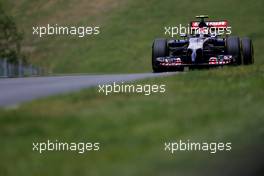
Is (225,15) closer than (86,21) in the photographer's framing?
Yes

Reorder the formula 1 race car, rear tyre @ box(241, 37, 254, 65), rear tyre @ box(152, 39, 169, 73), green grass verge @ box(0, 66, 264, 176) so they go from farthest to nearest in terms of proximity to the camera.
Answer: rear tyre @ box(241, 37, 254, 65) → rear tyre @ box(152, 39, 169, 73) → the formula 1 race car → green grass verge @ box(0, 66, 264, 176)

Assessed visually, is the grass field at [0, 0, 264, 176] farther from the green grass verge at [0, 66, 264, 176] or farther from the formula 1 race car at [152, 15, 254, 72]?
the formula 1 race car at [152, 15, 254, 72]

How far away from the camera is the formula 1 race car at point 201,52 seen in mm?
20141

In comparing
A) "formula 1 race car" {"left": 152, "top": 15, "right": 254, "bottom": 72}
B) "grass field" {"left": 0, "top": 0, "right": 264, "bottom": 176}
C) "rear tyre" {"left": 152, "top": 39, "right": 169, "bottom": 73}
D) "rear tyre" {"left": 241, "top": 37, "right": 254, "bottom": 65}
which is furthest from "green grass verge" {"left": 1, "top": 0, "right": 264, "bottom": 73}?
"grass field" {"left": 0, "top": 0, "right": 264, "bottom": 176}

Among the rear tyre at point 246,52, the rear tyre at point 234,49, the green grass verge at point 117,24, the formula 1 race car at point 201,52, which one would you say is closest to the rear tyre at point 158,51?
the formula 1 race car at point 201,52

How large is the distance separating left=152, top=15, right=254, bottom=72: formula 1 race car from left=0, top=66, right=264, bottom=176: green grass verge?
1297cm

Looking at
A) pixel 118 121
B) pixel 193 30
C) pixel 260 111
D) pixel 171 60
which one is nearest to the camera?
pixel 118 121

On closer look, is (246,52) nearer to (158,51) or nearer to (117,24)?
(158,51)

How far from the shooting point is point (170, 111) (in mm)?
5508

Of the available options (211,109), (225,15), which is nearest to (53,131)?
(211,109)

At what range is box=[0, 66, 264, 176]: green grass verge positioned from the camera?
3.59 meters

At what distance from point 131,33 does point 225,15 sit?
14.8m

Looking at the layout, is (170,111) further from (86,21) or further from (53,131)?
(86,21)

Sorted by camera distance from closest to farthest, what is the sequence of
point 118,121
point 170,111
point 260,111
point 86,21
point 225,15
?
point 118,121 < point 170,111 < point 260,111 < point 225,15 < point 86,21
